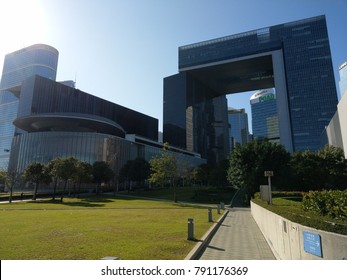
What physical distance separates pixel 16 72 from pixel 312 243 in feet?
694

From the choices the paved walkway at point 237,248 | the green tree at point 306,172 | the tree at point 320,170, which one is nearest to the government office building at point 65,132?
the green tree at point 306,172

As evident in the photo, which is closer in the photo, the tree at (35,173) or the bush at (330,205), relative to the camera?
the bush at (330,205)

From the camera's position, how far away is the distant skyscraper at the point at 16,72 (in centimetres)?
16350

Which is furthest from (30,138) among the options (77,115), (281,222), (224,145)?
(224,145)

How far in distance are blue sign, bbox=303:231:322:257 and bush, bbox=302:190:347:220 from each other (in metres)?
2.49

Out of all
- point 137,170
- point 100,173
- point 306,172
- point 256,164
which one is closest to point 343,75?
point 137,170

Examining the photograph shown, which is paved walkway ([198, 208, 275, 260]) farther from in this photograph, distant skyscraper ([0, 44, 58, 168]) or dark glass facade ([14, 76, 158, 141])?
distant skyscraper ([0, 44, 58, 168])

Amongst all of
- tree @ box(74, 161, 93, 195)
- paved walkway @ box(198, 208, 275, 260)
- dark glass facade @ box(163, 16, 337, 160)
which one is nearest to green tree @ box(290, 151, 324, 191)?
paved walkway @ box(198, 208, 275, 260)

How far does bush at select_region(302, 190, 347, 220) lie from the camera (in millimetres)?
8271

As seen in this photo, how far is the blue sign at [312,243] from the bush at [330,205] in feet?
8.16

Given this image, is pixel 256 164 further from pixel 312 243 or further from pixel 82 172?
pixel 312 243

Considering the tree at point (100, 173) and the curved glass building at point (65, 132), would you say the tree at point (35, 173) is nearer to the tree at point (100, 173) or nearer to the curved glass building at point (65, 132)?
the tree at point (100, 173)

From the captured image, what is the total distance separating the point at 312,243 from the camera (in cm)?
595

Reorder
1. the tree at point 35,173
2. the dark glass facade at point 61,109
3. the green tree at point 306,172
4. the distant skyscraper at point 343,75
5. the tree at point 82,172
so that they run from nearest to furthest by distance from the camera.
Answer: the green tree at point 306,172 < the tree at point 35,173 < the tree at point 82,172 < the dark glass facade at point 61,109 < the distant skyscraper at point 343,75
